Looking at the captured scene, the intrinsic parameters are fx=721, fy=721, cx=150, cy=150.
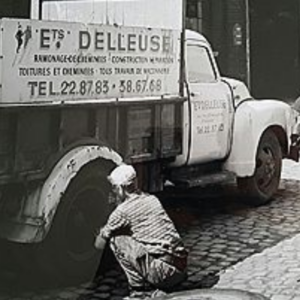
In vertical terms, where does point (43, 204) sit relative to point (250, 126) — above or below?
below

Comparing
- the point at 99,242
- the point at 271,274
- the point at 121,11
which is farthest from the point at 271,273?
the point at 121,11

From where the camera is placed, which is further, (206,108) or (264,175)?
(264,175)

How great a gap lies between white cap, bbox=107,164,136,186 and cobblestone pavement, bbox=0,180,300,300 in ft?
1.70

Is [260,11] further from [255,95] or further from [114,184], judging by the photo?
[114,184]

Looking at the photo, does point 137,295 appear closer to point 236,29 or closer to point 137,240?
point 137,240

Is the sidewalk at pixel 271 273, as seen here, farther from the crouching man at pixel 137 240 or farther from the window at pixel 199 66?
the window at pixel 199 66

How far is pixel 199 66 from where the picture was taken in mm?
5363

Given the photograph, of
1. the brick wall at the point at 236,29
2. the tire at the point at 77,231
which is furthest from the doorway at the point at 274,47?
the tire at the point at 77,231

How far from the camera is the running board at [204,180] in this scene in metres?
5.02

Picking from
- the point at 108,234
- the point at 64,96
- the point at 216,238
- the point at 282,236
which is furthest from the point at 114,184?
the point at 282,236

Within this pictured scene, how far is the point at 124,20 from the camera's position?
4.47m

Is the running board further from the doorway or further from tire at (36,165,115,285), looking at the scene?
tire at (36,165,115,285)

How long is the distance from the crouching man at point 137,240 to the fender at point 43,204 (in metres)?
0.29

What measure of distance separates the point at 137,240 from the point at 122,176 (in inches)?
14.8
